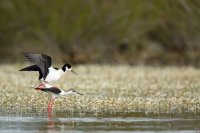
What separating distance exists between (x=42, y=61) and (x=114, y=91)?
4.29 meters

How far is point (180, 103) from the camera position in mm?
17953

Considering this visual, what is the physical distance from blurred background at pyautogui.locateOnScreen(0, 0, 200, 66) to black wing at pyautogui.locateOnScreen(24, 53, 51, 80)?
61.4 ft

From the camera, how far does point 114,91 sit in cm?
2153

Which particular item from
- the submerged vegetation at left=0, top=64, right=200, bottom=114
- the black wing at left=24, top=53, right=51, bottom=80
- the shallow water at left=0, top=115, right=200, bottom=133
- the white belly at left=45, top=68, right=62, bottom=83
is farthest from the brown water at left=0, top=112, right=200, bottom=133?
the white belly at left=45, top=68, right=62, bottom=83

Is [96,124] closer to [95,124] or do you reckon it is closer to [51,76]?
[95,124]

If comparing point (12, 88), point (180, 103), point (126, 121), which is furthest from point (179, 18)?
point (126, 121)

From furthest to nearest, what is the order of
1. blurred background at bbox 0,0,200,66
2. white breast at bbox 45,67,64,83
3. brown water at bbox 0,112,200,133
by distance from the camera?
blurred background at bbox 0,0,200,66 → white breast at bbox 45,67,64,83 → brown water at bbox 0,112,200,133

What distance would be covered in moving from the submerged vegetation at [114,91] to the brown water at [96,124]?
1077 millimetres

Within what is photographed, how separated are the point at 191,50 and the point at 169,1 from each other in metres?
6.01

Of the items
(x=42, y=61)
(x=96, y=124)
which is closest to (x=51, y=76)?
(x=42, y=61)

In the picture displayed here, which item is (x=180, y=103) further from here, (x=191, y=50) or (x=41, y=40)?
(x=191, y=50)

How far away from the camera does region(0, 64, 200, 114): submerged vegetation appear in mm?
16984

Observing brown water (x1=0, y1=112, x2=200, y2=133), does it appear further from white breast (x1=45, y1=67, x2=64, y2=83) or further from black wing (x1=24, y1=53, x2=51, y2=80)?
white breast (x1=45, y1=67, x2=64, y2=83)

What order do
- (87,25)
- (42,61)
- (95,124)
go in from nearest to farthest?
(95,124), (42,61), (87,25)
